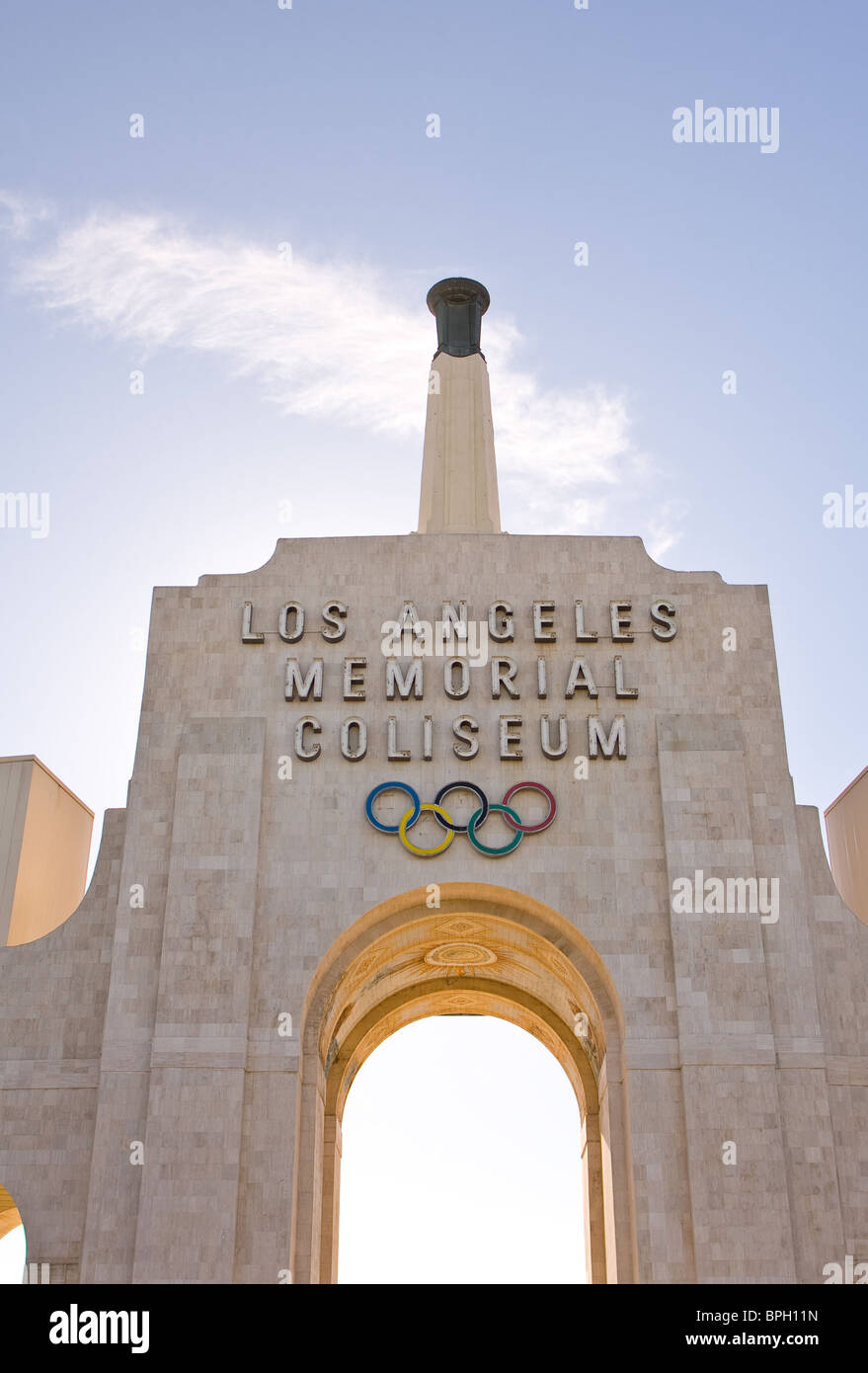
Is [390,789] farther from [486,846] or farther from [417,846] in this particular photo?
[486,846]

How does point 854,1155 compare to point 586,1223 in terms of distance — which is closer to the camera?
point 854,1155

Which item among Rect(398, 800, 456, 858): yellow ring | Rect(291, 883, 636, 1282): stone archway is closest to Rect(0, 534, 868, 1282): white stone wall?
Rect(398, 800, 456, 858): yellow ring

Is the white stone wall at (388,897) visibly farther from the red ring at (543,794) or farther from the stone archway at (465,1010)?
the stone archway at (465,1010)

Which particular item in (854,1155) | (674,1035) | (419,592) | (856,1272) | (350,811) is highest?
(419,592)

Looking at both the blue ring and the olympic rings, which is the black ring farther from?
Result: the blue ring

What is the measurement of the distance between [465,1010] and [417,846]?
8.88m

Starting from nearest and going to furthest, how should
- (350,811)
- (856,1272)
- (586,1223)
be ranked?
1. (856,1272)
2. (350,811)
3. (586,1223)

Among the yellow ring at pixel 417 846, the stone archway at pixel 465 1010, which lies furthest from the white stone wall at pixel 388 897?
the stone archway at pixel 465 1010

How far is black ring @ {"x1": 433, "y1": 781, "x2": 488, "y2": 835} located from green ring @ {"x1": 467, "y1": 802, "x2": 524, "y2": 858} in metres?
0.10

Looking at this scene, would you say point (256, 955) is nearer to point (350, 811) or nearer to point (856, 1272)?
point (350, 811)

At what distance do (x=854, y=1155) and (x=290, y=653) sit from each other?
14178 millimetres

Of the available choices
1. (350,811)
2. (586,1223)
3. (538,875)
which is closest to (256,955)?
(350,811)

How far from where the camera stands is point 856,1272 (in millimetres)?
22516
